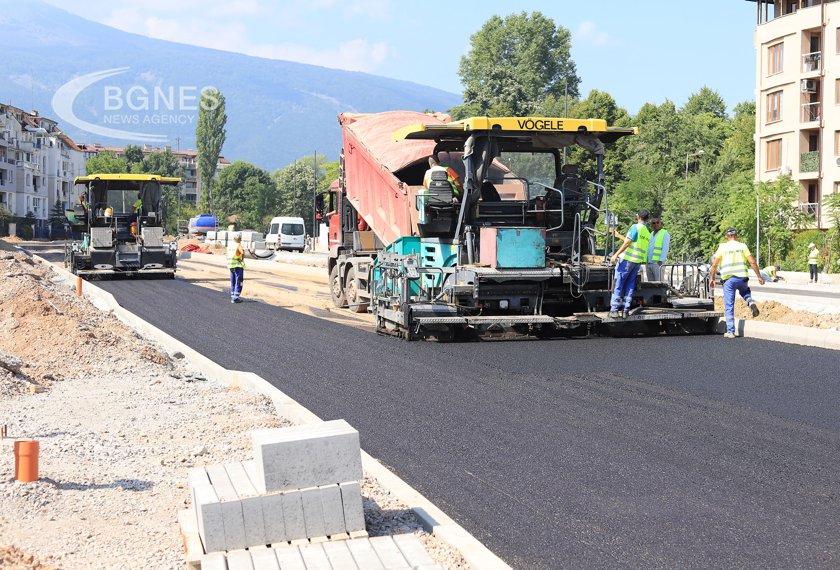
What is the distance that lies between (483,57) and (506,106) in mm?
15768

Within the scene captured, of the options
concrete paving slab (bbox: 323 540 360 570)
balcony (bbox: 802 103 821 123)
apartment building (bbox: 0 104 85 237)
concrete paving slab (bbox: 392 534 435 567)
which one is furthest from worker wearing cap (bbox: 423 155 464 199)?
apartment building (bbox: 0 104 85 237)

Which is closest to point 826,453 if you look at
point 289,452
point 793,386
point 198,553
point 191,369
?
point 793,386

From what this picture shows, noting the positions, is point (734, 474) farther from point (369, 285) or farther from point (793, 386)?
point (369, 285)

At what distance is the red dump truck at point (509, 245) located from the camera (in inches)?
535

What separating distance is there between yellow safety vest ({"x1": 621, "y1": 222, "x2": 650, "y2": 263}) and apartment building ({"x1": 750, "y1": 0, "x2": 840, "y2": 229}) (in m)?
32.3

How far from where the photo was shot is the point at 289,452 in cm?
486

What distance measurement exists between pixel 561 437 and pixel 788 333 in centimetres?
741

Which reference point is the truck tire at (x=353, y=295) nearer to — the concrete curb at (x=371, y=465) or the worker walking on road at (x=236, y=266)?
the worker walking on road at (x=236, y=266)

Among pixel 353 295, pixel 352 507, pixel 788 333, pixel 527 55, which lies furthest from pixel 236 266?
pixel 527 55

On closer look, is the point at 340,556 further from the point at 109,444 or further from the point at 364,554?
the point at 109,444

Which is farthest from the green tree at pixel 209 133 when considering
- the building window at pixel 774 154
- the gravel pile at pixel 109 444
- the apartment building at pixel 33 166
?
the gravel pile at pixel 109 444

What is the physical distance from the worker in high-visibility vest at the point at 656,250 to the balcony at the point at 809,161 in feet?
113

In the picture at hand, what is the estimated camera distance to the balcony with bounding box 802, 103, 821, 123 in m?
47.1

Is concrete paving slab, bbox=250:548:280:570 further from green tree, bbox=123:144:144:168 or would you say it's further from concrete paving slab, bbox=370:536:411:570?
green tree, bbox=123:144:144:168
